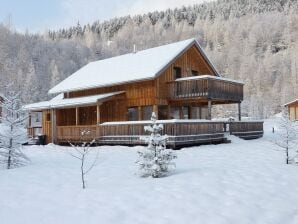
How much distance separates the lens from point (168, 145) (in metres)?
20.5

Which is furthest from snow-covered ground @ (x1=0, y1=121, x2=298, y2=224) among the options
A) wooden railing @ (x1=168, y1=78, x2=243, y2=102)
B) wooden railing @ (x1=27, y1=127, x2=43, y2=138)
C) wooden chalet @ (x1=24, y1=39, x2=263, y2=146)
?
wooden railing @ (x1=27, y1=127, x2=43, y2=138)

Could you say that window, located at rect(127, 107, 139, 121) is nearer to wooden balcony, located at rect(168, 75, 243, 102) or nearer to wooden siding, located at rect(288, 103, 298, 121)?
wooden balcony, located at rect(168, 75, 243, 102)

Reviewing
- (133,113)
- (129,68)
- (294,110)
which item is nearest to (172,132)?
(133,113)

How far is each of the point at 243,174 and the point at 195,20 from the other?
131m

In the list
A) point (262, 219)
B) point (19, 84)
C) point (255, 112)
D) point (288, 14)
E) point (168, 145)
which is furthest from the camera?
point (288, 14)

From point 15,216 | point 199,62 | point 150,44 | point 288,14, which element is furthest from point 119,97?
point 288,14

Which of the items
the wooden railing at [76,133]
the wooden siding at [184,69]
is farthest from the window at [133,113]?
the wooden railing at [76,133]

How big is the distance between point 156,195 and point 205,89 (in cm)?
1502

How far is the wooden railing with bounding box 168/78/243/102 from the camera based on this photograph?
23938 mm

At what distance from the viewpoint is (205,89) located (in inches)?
940

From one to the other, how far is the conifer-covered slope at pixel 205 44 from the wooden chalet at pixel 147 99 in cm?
3968

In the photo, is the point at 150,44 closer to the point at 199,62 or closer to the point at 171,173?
the point at 199,62

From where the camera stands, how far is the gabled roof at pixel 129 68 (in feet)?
84.4

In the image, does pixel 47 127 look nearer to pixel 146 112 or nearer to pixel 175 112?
pixel 146 112
